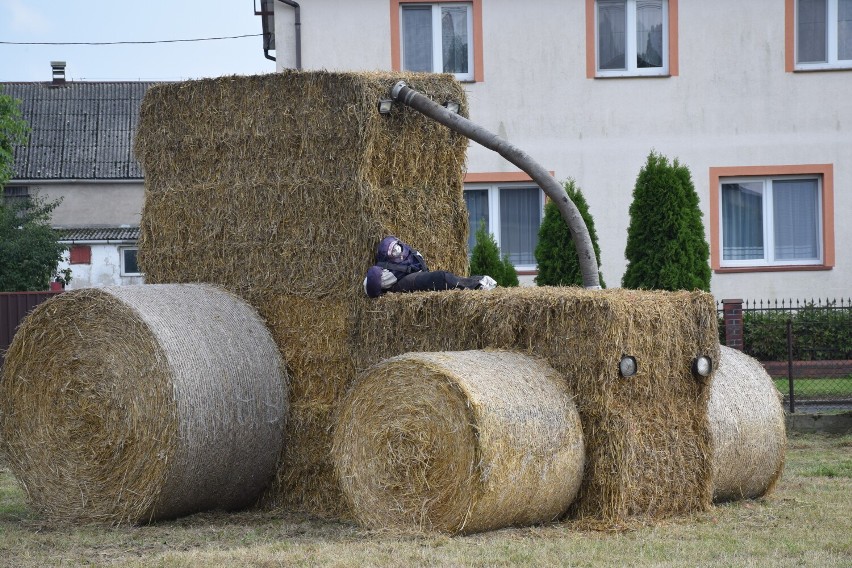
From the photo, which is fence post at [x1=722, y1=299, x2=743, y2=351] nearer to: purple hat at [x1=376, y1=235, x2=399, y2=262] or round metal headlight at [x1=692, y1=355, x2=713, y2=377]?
round metal headlight at [x1=692, y1=355, x2=713, y2=377]

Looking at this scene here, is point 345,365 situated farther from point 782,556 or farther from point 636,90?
point 636,90

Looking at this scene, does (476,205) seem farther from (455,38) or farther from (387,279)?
(387,279)

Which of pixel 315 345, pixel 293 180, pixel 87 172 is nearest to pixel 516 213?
pixel 293 180

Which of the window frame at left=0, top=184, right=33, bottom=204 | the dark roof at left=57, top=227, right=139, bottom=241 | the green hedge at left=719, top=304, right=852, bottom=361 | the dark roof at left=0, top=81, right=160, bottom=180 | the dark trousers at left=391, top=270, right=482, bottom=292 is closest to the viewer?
the dark trousers at left=391, top=270, right=482, bottom=292

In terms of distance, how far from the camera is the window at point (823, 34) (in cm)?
1992

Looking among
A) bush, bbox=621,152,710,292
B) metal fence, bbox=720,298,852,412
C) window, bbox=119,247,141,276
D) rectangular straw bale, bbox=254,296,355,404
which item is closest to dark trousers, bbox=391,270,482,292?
rectangular straw bale, bbox=254,296,355,404

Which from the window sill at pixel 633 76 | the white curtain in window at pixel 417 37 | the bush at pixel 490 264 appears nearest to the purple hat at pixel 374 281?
the bush at pixel 490 264

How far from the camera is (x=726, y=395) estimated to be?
8797mm

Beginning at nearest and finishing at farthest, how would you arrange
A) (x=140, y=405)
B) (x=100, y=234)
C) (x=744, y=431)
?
(x=140, y=405), (x=744, y=431), (x=100, y=234)

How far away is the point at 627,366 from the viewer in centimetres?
785

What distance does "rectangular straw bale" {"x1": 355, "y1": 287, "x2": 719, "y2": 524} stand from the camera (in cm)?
779

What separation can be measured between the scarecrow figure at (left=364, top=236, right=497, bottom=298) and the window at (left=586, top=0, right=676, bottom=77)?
452 inches

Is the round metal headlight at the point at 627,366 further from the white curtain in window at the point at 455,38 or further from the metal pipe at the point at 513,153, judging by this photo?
the white curtain in window at the point at 455,38

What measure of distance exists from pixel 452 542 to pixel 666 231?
10080 mm
